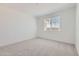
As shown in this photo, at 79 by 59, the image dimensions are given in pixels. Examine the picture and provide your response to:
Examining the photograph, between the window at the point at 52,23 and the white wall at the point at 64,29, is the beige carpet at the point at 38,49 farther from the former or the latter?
the window at the point at 52,23

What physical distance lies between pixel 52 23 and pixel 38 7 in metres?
0.42

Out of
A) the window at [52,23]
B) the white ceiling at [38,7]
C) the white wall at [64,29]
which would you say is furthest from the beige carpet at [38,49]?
the white ceiling at [38,7]

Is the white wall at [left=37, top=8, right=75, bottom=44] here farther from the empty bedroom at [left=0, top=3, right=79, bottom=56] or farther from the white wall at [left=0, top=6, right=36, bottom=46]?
the white wall at [left=0, top=6, right=36, bottom=46]

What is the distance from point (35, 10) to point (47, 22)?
337 millimetres

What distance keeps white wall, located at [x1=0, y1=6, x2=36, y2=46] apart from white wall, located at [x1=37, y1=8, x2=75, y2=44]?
147 millimetres

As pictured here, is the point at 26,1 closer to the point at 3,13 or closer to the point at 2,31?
the point at 3,13

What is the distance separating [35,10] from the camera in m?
2.25

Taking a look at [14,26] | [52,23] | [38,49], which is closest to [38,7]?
[52,23]

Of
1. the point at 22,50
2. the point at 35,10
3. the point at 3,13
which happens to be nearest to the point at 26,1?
the point at 35,10

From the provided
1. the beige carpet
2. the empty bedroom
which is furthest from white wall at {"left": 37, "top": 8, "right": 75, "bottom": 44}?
the beige carpet

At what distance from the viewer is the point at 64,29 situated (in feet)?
7.34

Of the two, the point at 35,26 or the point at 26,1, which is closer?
the point at 26,1

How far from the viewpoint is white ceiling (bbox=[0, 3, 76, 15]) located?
7.12ft

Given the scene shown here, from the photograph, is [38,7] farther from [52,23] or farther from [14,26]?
[14,26]
